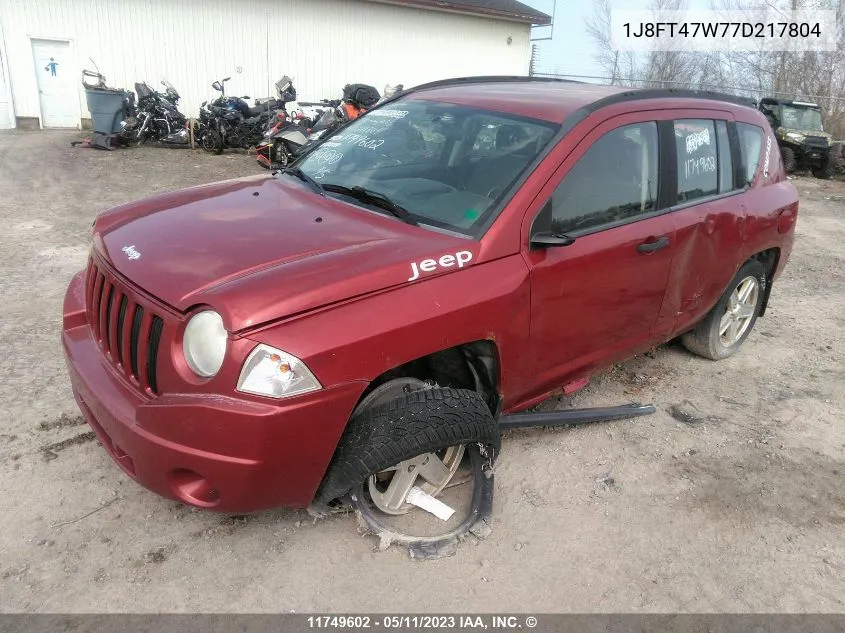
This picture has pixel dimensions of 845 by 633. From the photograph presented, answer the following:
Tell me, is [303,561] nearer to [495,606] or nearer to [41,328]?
[495,606]

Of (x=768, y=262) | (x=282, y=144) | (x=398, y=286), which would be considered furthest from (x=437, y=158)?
(x=282, y=144)

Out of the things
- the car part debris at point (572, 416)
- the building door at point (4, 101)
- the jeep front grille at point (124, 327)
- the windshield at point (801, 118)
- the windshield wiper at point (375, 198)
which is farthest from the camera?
the windshield at point (801, 118)

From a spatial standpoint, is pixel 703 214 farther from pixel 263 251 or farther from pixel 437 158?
pixel 263 251

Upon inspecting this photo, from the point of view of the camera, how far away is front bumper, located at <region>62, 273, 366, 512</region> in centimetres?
230

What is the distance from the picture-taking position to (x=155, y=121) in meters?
13.8

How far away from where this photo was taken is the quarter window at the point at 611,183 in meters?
3.17

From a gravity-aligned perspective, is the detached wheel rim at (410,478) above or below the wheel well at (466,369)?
below

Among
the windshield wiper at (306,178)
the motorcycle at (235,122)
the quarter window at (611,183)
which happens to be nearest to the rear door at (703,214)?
the quarter window at (611,183)

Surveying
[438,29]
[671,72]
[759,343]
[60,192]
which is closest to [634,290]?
[759,343]

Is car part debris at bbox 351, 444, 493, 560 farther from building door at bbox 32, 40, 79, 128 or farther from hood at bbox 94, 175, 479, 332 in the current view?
building door at bbox 32, 40, 79, 128

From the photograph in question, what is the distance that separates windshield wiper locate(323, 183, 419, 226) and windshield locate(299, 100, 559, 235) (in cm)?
3

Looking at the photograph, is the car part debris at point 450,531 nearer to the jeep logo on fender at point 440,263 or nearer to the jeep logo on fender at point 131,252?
the jeep logo on fender at point 440,263

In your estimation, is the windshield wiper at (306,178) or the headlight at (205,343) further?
the windshield wiper at (306,178)

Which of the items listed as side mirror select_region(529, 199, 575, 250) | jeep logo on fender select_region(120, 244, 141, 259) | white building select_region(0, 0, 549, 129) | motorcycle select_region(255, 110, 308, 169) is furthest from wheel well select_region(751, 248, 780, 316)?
white building select_region(0, 0, 549, 129)
